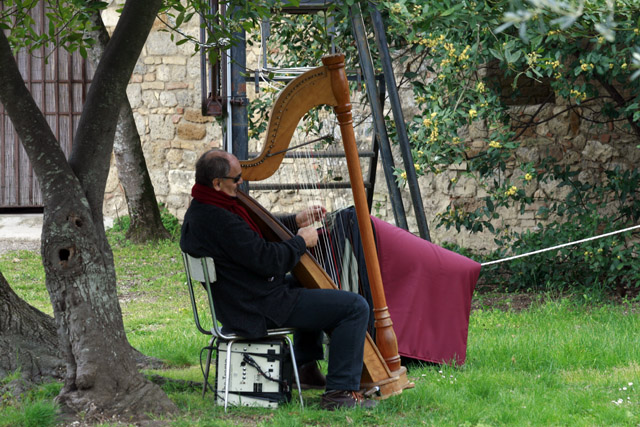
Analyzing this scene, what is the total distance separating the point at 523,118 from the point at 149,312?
13.0ft

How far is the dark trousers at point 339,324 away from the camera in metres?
3.45

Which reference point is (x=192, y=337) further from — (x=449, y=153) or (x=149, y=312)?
(x=449, y=153)

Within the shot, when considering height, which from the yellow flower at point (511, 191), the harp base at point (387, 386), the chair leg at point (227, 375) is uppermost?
the yellow flower at point (511, 191)

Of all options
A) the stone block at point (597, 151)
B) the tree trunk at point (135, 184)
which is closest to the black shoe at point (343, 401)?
the stone block at point (597, 151)

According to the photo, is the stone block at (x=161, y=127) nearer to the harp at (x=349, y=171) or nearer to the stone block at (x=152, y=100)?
the stone block at (x=152, y=100)

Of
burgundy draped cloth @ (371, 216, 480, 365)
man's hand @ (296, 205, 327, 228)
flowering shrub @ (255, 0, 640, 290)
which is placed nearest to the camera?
man's hand @ (296, 205, 327, 228)

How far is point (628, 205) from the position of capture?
23.4 feet

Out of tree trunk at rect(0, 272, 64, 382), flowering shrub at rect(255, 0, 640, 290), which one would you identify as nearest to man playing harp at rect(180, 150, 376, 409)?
tree trunk at rect(0, 272, 64, 382)

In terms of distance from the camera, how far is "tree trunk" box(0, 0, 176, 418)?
3.31 m

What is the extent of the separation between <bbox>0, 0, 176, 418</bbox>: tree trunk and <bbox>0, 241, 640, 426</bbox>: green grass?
0.19 meters

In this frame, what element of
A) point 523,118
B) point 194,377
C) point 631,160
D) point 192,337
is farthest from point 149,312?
point 631,160

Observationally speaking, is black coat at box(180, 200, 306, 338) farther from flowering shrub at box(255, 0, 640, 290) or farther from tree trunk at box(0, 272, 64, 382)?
flowering shrub at box(255, 0, 640, 290)

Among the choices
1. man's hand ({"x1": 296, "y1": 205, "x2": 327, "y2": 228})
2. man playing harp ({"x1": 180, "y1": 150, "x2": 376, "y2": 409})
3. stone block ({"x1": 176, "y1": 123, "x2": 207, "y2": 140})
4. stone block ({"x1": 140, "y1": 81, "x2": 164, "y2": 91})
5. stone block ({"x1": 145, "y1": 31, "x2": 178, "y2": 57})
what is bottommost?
man playing harp ({"x1": 180, "y1": 150, "x2": 376, "y2": 409})

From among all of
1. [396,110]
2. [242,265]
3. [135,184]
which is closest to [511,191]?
[396,110]
